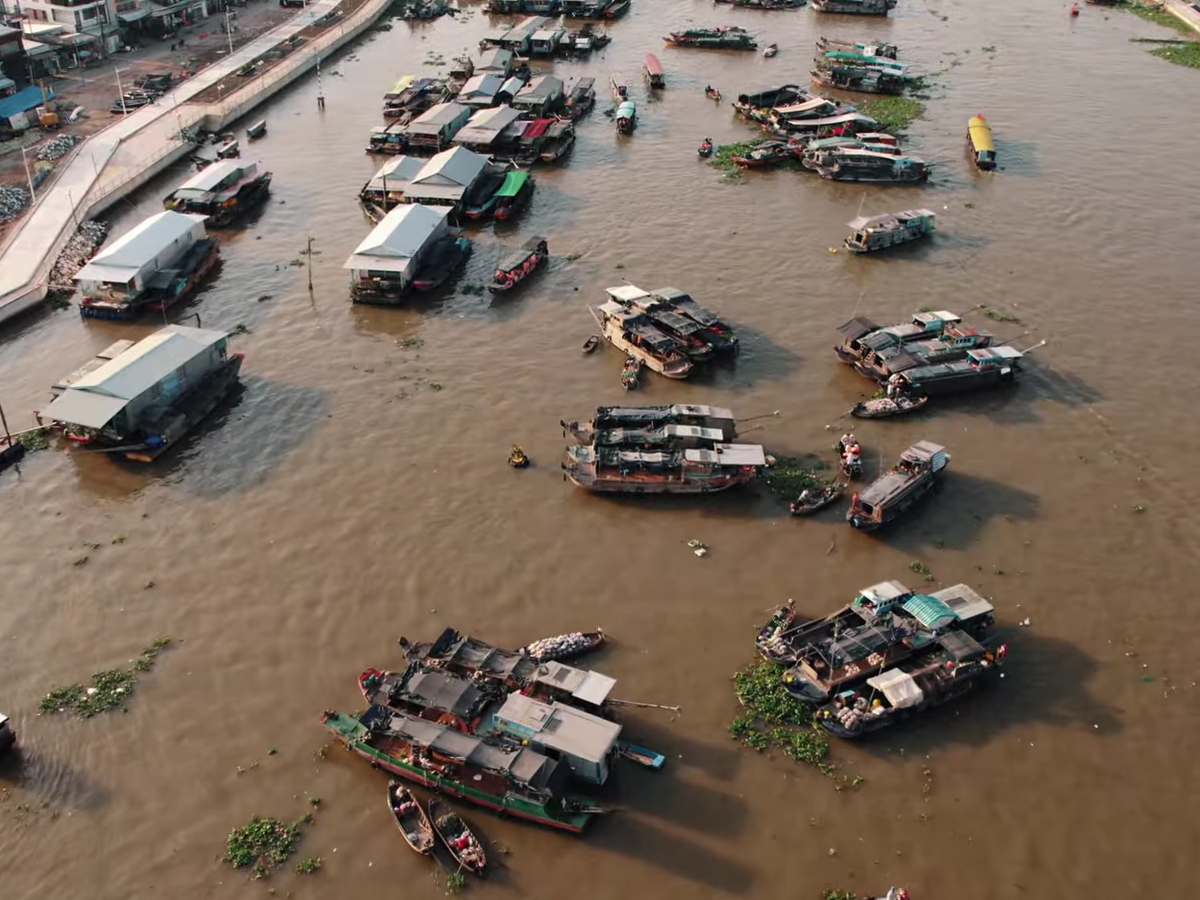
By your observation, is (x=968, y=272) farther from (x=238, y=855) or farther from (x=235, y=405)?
(x=238, y=855)

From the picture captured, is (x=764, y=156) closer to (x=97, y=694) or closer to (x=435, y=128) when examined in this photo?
(x=435, y=128)

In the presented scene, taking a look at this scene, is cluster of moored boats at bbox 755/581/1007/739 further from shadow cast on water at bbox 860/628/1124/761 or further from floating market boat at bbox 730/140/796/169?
floating market boat at bbox 730/140/796/169

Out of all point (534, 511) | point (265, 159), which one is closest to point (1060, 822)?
point (534, 511)

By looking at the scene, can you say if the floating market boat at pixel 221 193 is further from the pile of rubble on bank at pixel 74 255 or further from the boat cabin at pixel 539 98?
the boat cabin at pixel 539 98

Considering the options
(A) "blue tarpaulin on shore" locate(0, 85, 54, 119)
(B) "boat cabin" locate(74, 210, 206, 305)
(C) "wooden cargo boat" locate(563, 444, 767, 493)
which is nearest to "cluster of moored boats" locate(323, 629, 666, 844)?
(C) "wooden cargo boat" locate(563, 444, 767, 493)

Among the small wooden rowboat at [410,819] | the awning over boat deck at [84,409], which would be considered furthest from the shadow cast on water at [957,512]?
the awning over boat deck at [84,409]

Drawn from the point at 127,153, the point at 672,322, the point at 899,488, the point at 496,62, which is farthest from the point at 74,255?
the point at 899,488
